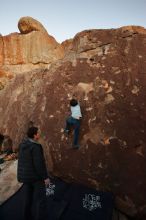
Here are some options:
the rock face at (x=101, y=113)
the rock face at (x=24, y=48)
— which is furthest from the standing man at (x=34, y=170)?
the rock face at (x=24, y=48)

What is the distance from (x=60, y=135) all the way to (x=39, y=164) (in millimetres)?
2031

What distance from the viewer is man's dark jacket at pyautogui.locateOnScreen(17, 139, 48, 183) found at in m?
3.39

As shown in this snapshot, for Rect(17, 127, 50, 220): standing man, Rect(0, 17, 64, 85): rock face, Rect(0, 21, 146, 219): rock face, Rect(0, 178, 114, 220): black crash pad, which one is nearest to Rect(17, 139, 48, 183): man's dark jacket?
Rect(17, 127, 50, 220): standing man

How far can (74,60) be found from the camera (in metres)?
6.10

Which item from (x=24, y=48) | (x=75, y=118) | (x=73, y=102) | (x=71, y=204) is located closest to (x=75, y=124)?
(x=75, y=118)

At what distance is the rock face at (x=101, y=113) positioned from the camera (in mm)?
4535

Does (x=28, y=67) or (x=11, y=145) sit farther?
(x=28, y=67)

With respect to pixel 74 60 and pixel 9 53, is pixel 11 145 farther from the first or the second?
pixel 9 53

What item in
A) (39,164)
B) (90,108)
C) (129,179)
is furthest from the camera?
(90,108)

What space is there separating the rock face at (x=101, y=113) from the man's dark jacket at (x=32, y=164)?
1604mm

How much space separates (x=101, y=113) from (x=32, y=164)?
2257 millimetres

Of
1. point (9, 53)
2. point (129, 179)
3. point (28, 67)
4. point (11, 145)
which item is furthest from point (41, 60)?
point (129, 179)

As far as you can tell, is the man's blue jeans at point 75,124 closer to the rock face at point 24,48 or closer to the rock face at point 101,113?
the rock face at point 101,113

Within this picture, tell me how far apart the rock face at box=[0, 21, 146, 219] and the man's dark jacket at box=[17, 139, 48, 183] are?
1.60m
